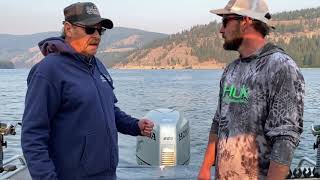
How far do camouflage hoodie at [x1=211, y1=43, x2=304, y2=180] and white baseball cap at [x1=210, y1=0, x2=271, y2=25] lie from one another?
17cm

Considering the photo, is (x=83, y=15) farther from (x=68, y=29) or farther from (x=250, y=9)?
(x=250, y=9)

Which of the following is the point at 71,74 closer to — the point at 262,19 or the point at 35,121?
the point at 35,121

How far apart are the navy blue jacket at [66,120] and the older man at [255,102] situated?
697 mm

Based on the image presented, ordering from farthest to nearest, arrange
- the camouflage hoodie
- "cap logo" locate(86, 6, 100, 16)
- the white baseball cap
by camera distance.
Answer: "cap logo" locate(86, 6, 100, 16), the white baseball cap, the camouflage hoodie

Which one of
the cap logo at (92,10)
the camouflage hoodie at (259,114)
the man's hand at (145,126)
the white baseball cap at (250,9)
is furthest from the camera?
the man's hand at (145,126)

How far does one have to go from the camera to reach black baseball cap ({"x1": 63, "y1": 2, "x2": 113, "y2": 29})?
279 cm

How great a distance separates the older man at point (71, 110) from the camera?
8.54 feet

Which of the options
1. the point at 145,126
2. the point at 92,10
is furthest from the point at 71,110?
the point at 145,126

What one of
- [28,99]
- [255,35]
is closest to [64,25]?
[28,99]

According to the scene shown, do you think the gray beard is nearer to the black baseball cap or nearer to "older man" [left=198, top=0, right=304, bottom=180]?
"older man" [left=198, top=0, right=304, bottom=180]

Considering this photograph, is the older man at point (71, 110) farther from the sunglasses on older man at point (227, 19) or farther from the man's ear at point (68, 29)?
the sunglasses on older man at point (227, 19)

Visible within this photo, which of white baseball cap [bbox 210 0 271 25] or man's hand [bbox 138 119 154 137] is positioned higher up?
white baseball cap [bbox 210 0 271 25]

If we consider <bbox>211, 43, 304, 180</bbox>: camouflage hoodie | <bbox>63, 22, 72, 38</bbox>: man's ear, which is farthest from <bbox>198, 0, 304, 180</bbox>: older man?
<bbox>63, 22, 72, 38</bbox>: man's ear

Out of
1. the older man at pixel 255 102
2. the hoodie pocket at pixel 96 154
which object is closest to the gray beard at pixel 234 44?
the older man at pixel 255 102
